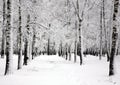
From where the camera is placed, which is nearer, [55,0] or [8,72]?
[8,72]

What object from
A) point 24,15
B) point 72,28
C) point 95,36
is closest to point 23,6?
point 24,15

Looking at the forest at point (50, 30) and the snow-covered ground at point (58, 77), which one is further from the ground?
the forest at point (50, 30)

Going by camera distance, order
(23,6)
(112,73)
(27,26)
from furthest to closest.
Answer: (27,26) → (23,6) → (112,73)

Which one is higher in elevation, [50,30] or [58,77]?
[50,30]

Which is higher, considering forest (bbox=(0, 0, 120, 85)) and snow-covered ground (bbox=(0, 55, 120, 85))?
forest (bbox=(0, 0, 120, 85))

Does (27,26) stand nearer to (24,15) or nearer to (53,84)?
(24,15)

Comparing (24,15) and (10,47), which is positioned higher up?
(24,15)

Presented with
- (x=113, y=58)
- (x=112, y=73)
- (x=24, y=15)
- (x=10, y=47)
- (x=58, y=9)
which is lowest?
(x=112, y=73)

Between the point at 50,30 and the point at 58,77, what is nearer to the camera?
the point at 58,77

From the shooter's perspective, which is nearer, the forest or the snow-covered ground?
the snow-covered ground

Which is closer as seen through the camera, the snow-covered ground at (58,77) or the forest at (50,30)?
the snow-covered ground at (58,77)

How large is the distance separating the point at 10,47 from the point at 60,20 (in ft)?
89.6

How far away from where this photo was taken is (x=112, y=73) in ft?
42.2

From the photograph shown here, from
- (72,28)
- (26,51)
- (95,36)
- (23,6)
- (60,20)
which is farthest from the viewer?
(95,36)
